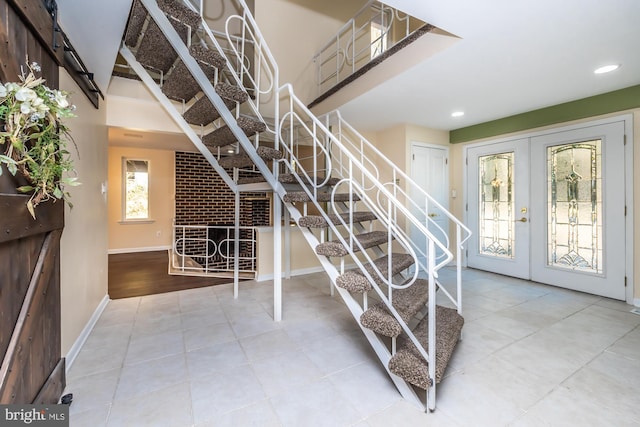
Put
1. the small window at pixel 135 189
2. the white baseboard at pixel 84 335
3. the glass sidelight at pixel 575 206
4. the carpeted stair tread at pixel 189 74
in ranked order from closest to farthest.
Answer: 1. the white baseboard at pixel 84 335
2. the carpeted stair tread at pixel 189 74
3. the glass sidelight at pixel 575 206
4. the small window at pixel 135 189

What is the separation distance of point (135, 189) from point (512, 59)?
270 inches

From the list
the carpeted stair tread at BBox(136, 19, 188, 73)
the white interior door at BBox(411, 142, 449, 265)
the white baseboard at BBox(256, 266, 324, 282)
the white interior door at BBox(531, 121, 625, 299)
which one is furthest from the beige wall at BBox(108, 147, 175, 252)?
the white interior door at BBox(531, 121, 625, 299)

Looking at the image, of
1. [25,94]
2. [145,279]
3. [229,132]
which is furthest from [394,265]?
[145,279]

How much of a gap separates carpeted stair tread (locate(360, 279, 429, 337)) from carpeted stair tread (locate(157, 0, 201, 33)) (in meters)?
2.48

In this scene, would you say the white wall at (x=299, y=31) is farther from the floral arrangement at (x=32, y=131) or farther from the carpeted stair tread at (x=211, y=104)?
the floral arrangement at (x=32, y=131)

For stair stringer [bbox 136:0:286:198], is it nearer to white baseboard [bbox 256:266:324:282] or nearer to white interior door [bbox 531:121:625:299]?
white baseboard [bbox 256:266:324:282]

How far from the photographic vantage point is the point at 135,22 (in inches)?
87.5

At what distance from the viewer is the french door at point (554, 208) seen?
3.17 meters

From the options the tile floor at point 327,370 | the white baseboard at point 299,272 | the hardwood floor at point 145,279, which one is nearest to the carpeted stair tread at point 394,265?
the tile floor at point 327,370

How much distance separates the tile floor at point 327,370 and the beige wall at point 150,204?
371 cm

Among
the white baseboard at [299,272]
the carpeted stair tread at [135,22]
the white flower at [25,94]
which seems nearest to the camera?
the white flower at [25,94]

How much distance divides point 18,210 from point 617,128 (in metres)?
4.98

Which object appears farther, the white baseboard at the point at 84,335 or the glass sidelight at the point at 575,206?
the glass sidelight at the point at 575,206

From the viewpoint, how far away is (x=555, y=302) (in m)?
3.10
